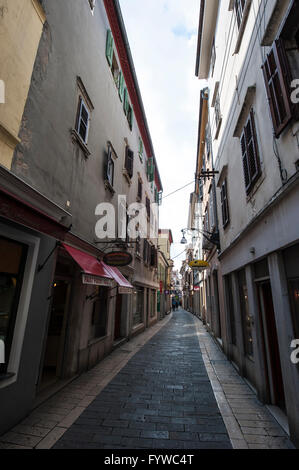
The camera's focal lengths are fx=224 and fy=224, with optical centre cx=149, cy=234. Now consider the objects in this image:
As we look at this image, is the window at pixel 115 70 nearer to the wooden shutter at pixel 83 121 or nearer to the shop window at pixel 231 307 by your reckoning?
the wooden shutter at pixel 83 121

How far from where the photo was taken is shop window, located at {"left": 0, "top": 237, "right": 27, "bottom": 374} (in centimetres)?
391

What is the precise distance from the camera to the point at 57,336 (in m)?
6.54

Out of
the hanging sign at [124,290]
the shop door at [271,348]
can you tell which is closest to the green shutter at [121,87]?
the hanging sign at [124,290]

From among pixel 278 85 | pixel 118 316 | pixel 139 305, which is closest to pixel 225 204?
pixel 278 85

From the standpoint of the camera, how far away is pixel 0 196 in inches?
125

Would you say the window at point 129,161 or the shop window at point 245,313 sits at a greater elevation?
the window at point 129,161

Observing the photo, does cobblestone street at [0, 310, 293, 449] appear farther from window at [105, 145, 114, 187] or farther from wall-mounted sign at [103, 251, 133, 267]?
window at [105, 145, 114, 187]

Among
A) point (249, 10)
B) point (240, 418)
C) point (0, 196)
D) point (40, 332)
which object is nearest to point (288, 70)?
point (249, 10)

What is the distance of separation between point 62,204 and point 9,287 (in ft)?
7.89

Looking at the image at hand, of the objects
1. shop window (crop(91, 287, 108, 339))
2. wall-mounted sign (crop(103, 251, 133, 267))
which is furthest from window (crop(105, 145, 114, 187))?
shop window (crop(91, 287, 108, 339))

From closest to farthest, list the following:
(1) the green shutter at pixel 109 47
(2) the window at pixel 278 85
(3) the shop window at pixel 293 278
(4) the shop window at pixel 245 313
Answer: (2) the window at pixel 278 85
(3) the shop window at pixel 293 278
(4) the shop window at pixel 245 313
(1) the green shutter at pixel 109 47

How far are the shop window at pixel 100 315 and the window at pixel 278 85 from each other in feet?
23.2

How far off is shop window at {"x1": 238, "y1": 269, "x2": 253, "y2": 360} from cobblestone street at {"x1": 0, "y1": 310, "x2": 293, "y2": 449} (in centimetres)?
97

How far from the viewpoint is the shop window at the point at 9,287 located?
3.91 m
